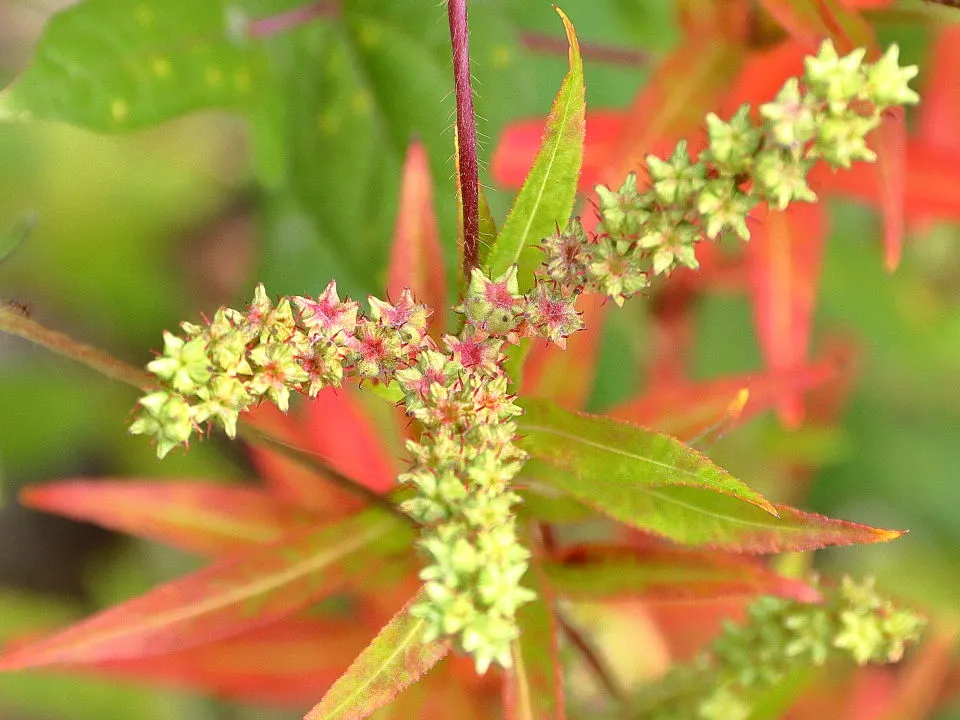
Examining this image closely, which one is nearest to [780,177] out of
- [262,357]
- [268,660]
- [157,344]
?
[262,357]

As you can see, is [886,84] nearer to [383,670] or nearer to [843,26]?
[843,26]

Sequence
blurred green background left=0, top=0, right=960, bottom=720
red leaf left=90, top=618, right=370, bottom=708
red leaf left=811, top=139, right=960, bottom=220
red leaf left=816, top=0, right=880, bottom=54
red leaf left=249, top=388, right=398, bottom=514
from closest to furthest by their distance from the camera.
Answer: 1. red leaf left=816, top=0, right=880, bottom=54
2. red leaf left=90, top=618, right=370, bottom=708
3. red leaf left=811, top=139, right=960, bottom=220
4. red leaf left=249, top=388, right=398, bottom=514
5. blurred green background left=0, top=0, right=960, bottom=720

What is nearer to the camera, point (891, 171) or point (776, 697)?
point (891, 171)

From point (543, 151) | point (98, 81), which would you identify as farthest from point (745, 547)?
point (98, 81)

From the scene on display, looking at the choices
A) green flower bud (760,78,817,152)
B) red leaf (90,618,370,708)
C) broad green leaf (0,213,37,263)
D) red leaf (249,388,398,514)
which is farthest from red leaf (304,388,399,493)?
green flower bud (760,78,817,152)

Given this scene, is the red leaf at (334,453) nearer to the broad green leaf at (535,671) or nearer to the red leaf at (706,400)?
the red leaf at (706,400)

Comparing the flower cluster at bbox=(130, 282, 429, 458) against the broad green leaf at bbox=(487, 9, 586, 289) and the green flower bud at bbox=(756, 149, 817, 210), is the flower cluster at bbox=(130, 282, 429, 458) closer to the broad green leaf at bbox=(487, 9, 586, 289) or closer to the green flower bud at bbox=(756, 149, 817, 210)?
the broad green leaf at bbox=(487, 9, 586, 289)
